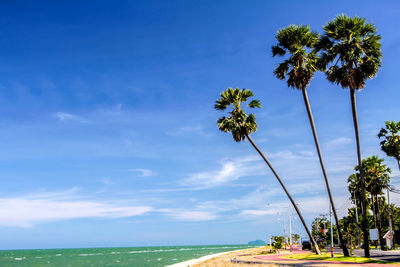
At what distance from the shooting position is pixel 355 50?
30.2 metres

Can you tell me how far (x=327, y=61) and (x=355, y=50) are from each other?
278 cm

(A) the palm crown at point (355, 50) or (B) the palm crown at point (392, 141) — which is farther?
(B) the palm crown at point (392, 141)

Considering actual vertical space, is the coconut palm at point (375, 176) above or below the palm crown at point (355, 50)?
below

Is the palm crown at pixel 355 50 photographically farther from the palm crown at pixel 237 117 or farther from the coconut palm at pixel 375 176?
the coconut palm at pixel 375 176

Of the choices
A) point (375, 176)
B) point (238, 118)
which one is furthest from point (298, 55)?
point (375, 176)

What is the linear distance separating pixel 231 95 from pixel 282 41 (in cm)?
917

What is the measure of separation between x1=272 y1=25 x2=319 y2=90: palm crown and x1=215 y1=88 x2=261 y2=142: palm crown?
6.93 m

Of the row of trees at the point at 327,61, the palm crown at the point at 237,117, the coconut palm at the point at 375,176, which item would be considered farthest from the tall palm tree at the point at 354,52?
the coconut palm at the point at 375,176

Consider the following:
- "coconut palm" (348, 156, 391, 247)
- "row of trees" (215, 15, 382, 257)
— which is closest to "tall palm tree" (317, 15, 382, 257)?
"row of trees" (215, 15, 382, 257)

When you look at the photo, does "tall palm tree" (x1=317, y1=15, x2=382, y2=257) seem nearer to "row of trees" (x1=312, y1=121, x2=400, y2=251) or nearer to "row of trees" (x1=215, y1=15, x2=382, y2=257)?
"row of trees" (x1=215, y1=15, x2=382, y2=257)

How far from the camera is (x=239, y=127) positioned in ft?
140

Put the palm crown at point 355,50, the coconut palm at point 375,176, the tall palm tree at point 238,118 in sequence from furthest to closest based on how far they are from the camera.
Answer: the coconut palm at point 375,176 → the tall palm tree at point 238,118 → the palm crown at point 355,50

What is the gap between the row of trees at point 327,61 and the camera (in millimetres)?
30281

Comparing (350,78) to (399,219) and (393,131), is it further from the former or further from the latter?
(399,219)
